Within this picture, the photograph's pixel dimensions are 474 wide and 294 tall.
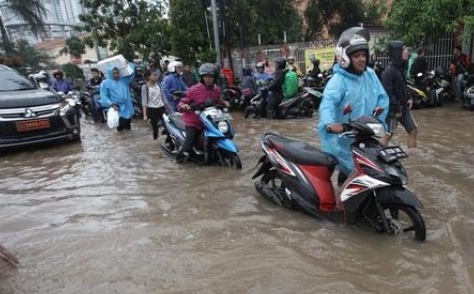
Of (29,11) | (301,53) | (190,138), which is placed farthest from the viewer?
(29,11)

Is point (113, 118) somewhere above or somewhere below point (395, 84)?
below

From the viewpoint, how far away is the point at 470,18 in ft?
32.7

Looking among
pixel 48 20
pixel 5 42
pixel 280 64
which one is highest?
pixel 48 20

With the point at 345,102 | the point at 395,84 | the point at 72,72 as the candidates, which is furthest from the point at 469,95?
the point at 72,72

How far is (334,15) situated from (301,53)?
276 inches

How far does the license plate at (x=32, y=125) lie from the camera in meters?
8.18

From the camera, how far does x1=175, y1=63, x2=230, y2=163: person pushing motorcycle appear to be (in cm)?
633

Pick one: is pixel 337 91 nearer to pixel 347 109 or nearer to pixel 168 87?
pixel 347 109

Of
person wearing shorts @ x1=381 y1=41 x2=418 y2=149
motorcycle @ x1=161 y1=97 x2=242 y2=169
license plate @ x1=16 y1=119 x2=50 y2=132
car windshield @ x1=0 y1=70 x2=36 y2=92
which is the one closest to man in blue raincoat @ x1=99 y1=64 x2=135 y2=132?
license plate @ x1=16 y1=119 x2=50 y2=132

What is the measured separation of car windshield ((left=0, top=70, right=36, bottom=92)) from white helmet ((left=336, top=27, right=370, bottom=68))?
694cm

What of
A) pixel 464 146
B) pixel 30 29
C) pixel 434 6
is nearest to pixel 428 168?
pixel 464 146

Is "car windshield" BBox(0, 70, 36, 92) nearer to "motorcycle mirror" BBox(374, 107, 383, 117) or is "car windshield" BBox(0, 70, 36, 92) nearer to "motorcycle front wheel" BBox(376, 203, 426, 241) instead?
"motorcycle mirror" BBox(374, 107, 383, 117)

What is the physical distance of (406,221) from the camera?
4.16 metres

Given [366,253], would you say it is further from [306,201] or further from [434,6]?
[434,6]
